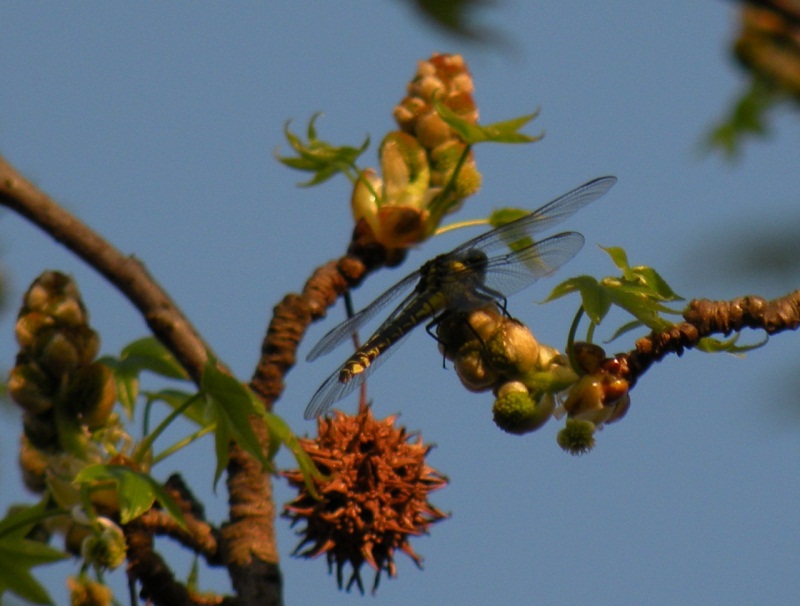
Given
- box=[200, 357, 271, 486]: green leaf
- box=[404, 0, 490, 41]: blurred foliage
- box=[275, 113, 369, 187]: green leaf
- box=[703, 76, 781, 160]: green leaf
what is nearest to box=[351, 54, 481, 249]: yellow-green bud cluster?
box=[275, 113, 369, 187]: green leaf

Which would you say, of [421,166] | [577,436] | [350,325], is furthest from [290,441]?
[350,325]

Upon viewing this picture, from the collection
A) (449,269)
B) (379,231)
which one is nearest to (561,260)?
(449,269)

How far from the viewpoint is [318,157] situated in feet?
11.2

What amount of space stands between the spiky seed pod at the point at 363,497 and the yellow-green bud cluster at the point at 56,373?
61 cm

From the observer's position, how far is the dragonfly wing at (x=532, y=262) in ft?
11.4

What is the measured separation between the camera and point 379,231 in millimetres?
3381

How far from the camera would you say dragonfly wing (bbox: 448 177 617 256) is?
3.51 metres

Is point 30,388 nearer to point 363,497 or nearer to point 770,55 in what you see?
point 363,497

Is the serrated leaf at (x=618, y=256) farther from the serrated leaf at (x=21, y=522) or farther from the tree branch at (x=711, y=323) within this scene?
the serrated leaf at (x=21, y=522)

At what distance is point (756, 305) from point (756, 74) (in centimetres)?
77

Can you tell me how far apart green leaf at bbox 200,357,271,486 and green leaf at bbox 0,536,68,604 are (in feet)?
1.55

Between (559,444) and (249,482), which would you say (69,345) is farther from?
(559,444)

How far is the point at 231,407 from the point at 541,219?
137cm

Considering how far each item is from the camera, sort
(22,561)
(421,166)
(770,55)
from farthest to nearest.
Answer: (421,166) < (22,561) < (770,55)
